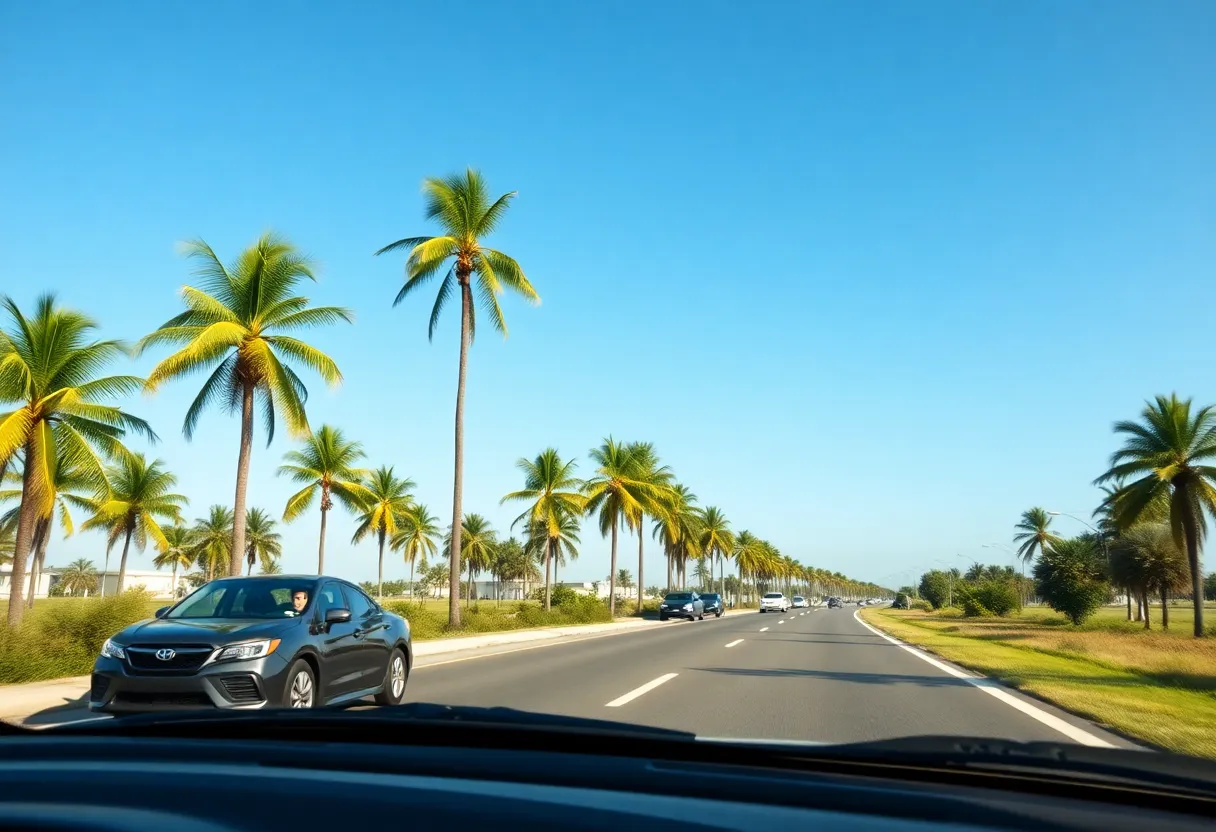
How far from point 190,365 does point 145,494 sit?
2781 centimetres

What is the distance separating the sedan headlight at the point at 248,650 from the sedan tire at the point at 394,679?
235cm

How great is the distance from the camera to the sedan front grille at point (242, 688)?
25.6 ft

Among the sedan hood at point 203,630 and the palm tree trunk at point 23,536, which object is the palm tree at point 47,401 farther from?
the sedan hood at point 203,630

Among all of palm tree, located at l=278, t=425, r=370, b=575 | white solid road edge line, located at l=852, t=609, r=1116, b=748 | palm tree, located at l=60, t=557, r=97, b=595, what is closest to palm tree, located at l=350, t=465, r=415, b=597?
palm tree, located at l=278, t=425, r=370, b=575

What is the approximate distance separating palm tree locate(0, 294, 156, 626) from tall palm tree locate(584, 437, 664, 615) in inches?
1166

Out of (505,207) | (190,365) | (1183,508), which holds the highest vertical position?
(505,207)

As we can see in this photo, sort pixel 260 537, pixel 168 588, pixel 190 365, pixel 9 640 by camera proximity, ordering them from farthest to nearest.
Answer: pixel 168 588 → pixel 260 537 → pixel 190 365 → pixel 9 640

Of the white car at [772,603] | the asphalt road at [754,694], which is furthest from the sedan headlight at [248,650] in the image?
the white car at [772,603]

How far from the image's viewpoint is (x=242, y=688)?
25.8 ft

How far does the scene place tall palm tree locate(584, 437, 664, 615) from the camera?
4900cm

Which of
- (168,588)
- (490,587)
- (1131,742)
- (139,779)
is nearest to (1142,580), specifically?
(1131,742)

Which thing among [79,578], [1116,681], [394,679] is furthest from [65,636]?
[79,578]

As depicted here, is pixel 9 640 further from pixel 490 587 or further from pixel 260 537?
pixel 490 587

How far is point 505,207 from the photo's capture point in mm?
29953
